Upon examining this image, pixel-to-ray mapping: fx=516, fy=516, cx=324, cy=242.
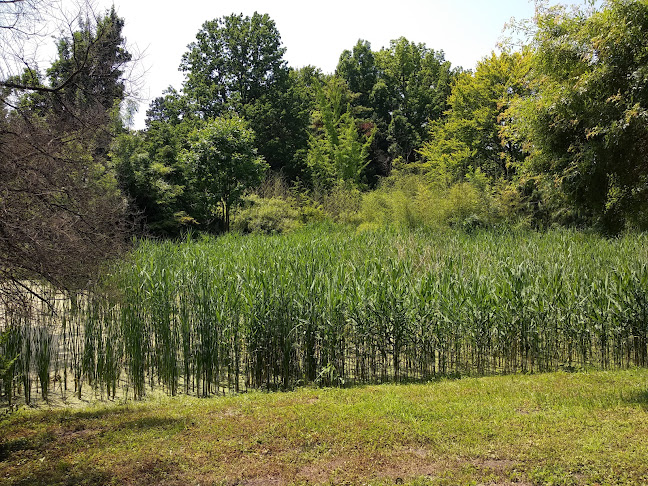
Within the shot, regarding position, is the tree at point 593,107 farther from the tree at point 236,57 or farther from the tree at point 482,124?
the tree at point 236,57

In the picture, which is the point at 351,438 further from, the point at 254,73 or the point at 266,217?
the point at 254,73

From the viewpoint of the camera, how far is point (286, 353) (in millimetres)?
5676

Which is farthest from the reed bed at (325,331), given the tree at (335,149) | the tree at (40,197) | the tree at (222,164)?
the tree at (335,149)

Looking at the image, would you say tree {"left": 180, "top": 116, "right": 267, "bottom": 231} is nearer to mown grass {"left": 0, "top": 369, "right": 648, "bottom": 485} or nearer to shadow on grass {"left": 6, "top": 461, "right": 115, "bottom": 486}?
mown grass {"left": 0, "top": 369, "right": 648, "bottom": 485}

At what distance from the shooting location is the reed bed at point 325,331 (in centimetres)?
575

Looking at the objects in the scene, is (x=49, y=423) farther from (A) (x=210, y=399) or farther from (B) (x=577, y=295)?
(B) (x=577, y=295)

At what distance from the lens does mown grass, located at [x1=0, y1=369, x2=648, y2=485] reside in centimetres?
342

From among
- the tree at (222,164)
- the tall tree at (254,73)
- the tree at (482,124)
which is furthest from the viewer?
the tall tree at (254,73)

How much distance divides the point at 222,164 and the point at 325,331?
469 inches

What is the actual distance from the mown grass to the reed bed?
608 millimetres

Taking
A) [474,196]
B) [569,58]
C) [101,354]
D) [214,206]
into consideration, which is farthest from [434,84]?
[101,354]

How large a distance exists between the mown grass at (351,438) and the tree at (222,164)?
39.7 ft

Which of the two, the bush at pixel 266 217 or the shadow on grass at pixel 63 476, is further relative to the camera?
the bush at pixel 266 217

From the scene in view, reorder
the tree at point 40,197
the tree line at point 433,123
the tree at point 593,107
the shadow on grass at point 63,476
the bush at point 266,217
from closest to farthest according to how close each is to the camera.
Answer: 1. the shadow on grass at point 63,476
2. the tree at point 40,197
3. the tree at point 593,107
4. the tree line at point 433,123
5. the bush at point 266,217
